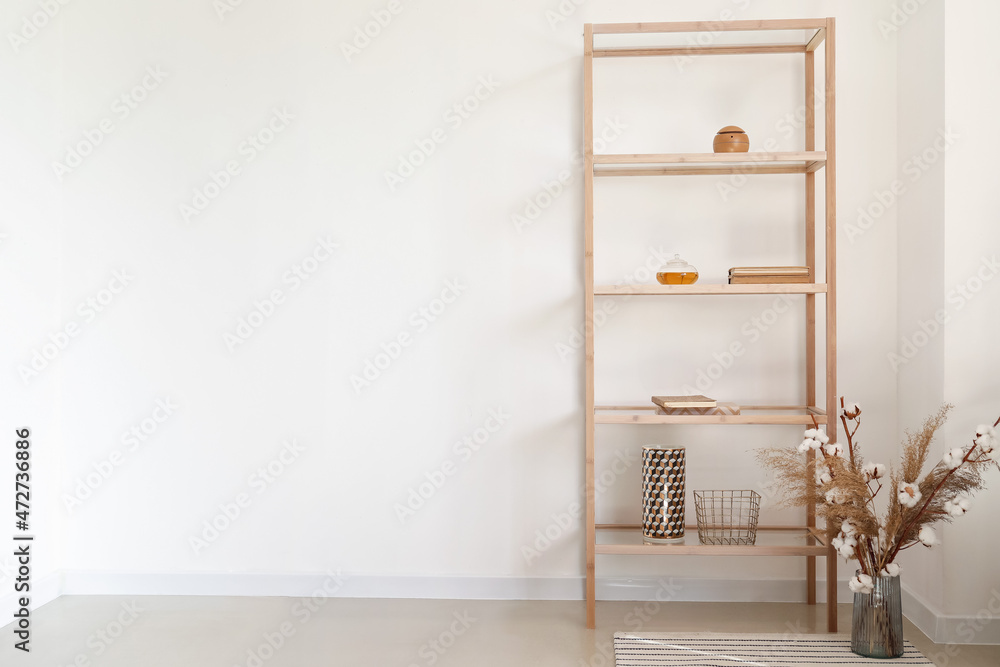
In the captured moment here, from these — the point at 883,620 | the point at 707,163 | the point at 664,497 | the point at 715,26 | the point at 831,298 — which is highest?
the point at 715,26

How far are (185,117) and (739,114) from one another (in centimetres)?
209

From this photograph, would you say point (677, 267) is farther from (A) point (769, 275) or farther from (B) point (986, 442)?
(B) point (986, 442)

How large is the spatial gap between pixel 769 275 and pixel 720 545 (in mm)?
914

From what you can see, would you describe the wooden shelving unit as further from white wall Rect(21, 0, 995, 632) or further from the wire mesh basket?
white wall Rect(21, 0, 995, 632)

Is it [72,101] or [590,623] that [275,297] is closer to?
[72,101]

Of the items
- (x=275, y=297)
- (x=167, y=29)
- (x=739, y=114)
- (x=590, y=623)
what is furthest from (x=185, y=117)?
(x=590, y=623)

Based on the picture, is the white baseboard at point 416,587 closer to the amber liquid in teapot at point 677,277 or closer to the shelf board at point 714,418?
the shelf board at point 714,418

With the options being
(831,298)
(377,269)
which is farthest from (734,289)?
(377,269)

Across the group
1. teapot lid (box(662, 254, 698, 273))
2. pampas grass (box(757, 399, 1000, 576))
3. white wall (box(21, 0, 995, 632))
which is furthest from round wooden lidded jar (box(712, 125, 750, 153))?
pampas grass (box(757, 399, 1000, 576))

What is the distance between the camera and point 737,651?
2.29 metres

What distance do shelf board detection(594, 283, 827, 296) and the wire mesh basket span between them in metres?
0.72

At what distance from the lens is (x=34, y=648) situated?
2381 millimetres

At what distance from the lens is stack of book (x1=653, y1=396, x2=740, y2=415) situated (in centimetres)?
247

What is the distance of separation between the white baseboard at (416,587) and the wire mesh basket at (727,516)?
0.88 ft
